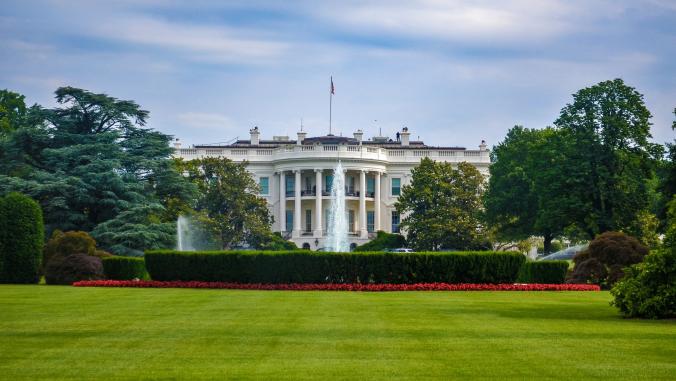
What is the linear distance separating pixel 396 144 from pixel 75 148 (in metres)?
56.9

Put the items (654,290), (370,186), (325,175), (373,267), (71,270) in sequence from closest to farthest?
(654,290) < (373,267) < (71,270) < (325,175) < (370,186)

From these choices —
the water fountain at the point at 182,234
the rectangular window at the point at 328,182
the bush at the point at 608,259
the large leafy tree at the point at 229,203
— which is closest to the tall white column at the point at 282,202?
the rectangular window at the point at 328,182

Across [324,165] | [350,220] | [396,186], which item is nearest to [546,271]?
[324,165]

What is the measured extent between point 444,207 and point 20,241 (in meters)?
43.2

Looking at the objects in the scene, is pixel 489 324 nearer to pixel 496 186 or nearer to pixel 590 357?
pixel 590 357

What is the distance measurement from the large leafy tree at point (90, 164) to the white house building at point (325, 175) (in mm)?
38338

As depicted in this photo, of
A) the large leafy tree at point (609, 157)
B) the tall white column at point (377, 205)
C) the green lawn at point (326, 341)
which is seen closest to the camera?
the green lawn at point (326, 341)

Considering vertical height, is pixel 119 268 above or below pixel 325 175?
below

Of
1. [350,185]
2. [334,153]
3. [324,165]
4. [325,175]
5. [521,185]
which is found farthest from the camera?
[350,185]

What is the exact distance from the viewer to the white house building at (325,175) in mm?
93188

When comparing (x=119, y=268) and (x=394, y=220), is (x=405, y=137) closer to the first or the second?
(x=394, y=220)

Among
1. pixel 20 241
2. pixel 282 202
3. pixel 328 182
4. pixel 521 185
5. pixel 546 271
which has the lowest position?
pixel 546 271

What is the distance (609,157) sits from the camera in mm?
54438

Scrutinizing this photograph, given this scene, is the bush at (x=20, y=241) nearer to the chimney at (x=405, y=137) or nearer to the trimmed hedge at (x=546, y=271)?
the trimmed hedge at (x=546, y=271)
